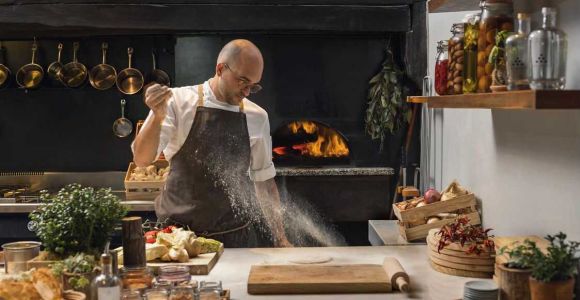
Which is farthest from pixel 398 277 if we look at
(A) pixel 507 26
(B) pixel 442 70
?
(B) pixel 442 70

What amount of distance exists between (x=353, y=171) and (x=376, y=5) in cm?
133

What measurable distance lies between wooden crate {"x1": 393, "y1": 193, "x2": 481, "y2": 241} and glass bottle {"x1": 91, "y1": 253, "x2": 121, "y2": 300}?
195 cm

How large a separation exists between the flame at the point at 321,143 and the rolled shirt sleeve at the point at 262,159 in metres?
1.97

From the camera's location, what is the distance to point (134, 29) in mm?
5695

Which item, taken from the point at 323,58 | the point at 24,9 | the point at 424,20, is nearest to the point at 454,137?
the point at 424,20

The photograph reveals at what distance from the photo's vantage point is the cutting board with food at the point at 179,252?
293 cm

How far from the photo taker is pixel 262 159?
4.11 meters

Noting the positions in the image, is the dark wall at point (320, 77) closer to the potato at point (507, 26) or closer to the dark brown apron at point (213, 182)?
the dark brown apron at point (213, 182)

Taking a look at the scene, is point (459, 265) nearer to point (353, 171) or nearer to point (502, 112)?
point (502, 112)

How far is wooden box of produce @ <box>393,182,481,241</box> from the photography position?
3828 mm

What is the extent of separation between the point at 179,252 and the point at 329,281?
0.65 m

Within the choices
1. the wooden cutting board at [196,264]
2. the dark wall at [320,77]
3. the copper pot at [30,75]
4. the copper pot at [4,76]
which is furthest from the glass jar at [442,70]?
the copper pot at [4,76]

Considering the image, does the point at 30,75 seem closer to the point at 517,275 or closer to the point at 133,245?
the point at 133,245

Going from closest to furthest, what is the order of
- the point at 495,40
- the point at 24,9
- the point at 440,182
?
the point at 495,40, the point at 440,182, the point at 24,9
